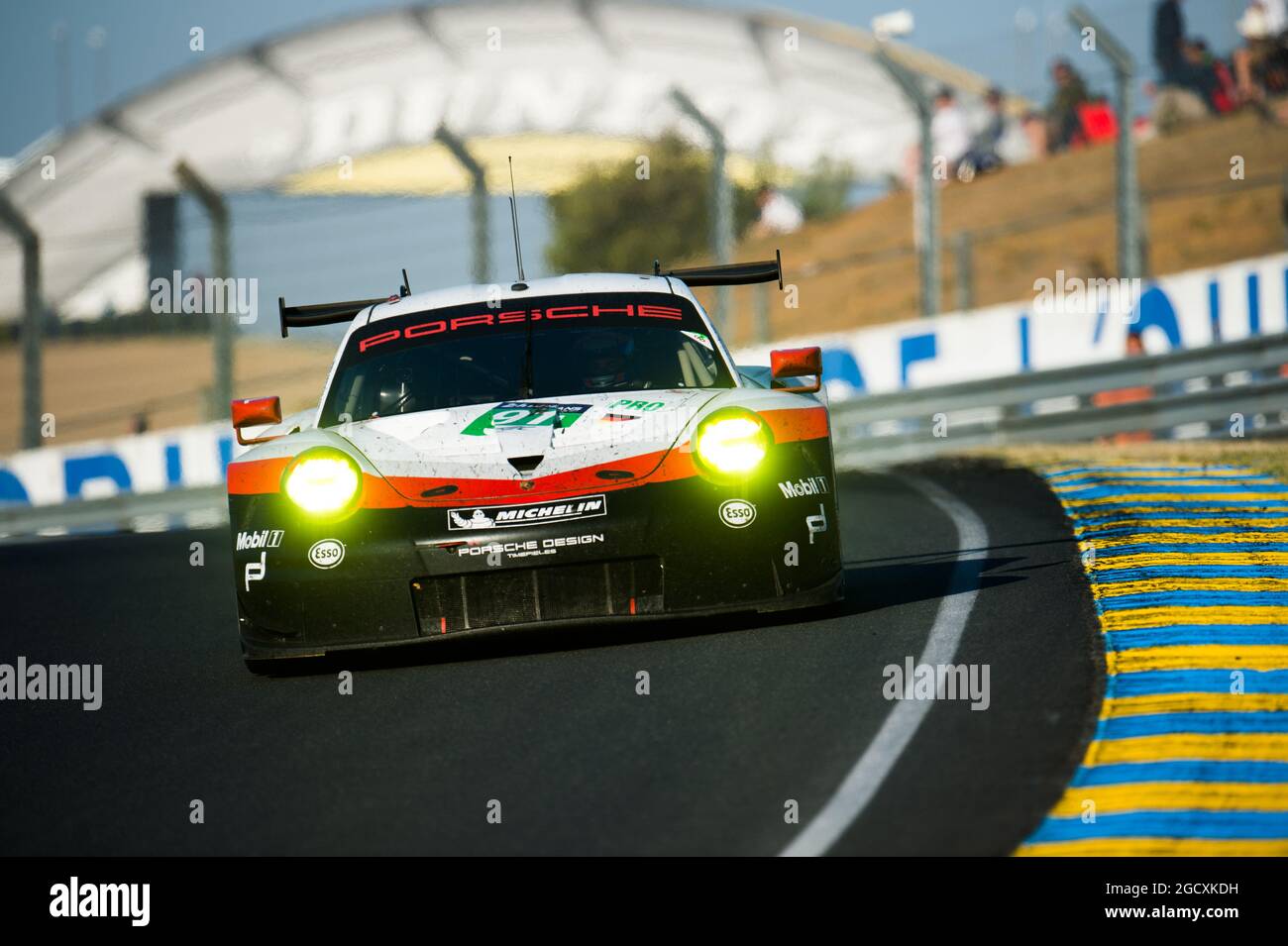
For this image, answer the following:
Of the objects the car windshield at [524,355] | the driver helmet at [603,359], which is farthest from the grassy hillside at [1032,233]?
the driver helmet at [603,359]

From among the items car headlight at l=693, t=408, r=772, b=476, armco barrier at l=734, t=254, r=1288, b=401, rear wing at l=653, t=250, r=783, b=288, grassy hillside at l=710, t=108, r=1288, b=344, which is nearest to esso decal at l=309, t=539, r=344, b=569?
car headlight at l=693, t=408, r=772, b=476

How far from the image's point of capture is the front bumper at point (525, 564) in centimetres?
621

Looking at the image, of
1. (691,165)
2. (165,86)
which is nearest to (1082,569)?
(165,86)

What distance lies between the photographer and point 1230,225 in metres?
25.7

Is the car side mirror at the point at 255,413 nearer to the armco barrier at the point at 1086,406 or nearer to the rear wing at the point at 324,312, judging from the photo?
the rear wing at the point at 324,312

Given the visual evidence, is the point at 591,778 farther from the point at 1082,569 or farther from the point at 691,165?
the point at 691,165

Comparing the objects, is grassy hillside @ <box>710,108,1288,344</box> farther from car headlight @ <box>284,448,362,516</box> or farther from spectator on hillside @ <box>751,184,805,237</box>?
car headlight @ <box>284,448,362,516</box>

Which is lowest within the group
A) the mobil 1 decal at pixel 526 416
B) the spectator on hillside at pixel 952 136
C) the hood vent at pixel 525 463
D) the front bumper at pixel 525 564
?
the front bumper at pixel 525 564

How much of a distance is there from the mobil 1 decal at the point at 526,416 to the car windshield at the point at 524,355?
29 cm

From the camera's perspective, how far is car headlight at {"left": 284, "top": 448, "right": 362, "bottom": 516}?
637cm

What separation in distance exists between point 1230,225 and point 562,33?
2181 centimetres

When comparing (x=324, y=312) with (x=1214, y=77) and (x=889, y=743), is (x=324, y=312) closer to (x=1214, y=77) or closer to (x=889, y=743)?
(x=889, y=743)

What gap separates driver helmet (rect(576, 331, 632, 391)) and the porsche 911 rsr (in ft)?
0.84

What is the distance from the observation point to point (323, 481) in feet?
21.1
